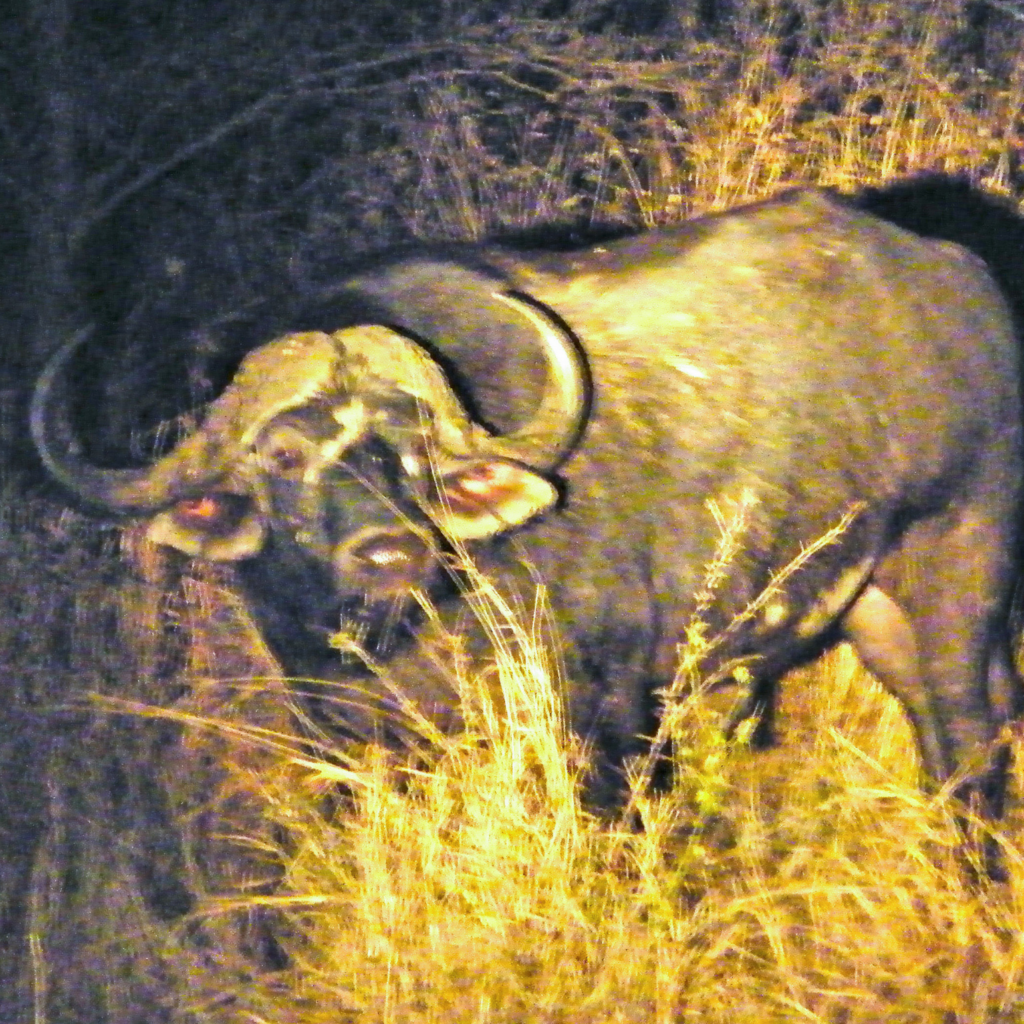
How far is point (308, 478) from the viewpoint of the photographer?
492 centimetres

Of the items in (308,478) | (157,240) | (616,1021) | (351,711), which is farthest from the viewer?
(157,240)

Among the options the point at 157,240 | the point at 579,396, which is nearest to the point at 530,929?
the point at 579,396

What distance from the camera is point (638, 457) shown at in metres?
5.28

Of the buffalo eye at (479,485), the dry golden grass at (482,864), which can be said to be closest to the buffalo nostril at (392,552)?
the buffalo eye at (479,485)

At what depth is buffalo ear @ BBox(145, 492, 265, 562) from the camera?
517 cm

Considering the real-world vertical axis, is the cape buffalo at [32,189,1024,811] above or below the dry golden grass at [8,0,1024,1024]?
above

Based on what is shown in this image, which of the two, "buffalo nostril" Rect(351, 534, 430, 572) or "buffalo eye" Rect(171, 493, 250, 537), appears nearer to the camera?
"buffalo nostril" Rect(351, 534, 430, 572)

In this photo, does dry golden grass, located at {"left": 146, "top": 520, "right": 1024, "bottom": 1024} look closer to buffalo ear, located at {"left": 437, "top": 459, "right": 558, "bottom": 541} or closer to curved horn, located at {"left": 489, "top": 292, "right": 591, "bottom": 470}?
buffalo ear, located at {"left": 437, "top": 459, "right": 558, "bottom": 541}

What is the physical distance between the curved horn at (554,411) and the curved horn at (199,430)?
20.0 inches

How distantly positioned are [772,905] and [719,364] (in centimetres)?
157

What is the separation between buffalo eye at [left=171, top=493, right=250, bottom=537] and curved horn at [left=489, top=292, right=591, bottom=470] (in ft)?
2.34

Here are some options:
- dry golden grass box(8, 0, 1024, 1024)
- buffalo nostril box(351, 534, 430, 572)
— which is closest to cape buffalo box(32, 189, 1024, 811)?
buffalo nostril box(351, 534, 430, 572)

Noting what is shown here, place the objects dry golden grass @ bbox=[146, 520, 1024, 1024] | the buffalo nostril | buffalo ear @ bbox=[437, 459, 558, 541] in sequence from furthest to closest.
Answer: buffalo ear @ bbox=[437, 459, 558, 541]
the buffalo nostril
dry golden grass @ bbox=[146, 520, 1024, 1024]

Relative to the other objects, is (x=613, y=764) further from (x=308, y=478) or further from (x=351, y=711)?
(x=308, y=478)
